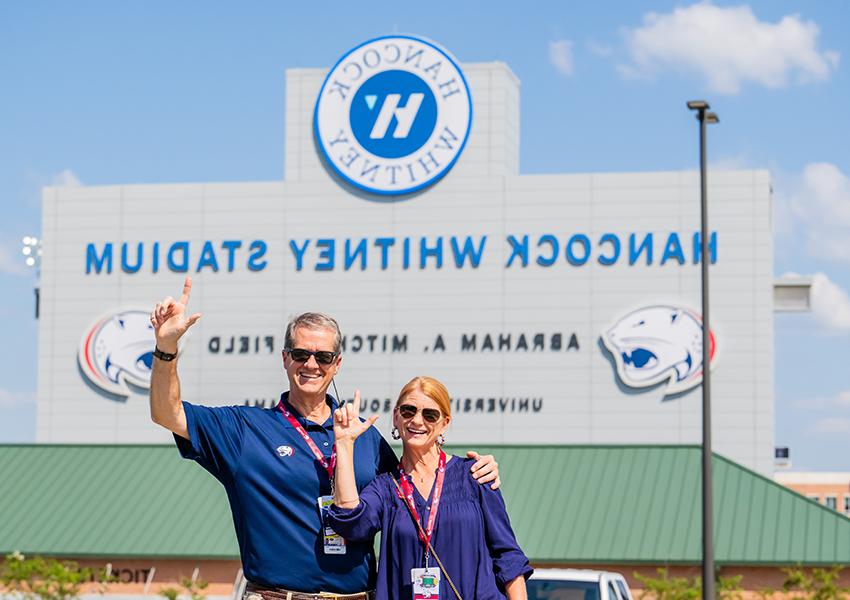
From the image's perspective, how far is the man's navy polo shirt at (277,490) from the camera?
24.0 ft

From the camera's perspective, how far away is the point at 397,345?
127 feet

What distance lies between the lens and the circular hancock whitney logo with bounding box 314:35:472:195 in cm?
3856

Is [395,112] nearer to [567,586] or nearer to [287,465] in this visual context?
[567,586]

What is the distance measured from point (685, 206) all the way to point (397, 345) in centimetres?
743

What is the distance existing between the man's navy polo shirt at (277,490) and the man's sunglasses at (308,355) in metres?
0.30

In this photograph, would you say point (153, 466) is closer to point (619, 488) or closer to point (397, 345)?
point (397, 345)

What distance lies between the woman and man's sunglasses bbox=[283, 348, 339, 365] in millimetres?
260

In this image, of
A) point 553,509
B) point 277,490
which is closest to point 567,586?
point 277,490

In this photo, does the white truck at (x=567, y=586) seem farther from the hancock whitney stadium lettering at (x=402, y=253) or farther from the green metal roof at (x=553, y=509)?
the hancock whitney stadium lettering at (x=402, y=253)

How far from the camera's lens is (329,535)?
732cm

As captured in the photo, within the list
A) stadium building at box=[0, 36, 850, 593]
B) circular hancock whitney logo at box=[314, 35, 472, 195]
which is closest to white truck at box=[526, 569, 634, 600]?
stadium building at box=[0, 36, 850, 593]

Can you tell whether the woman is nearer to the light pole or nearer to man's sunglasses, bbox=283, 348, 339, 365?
man's sunglasses, bbox=283, 348, 339, 365

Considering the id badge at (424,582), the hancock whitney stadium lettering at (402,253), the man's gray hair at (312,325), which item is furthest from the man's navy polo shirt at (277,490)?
the hancock whitney stadium lettering at (402,253)

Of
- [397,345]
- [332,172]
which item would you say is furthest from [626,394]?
[332,172]
